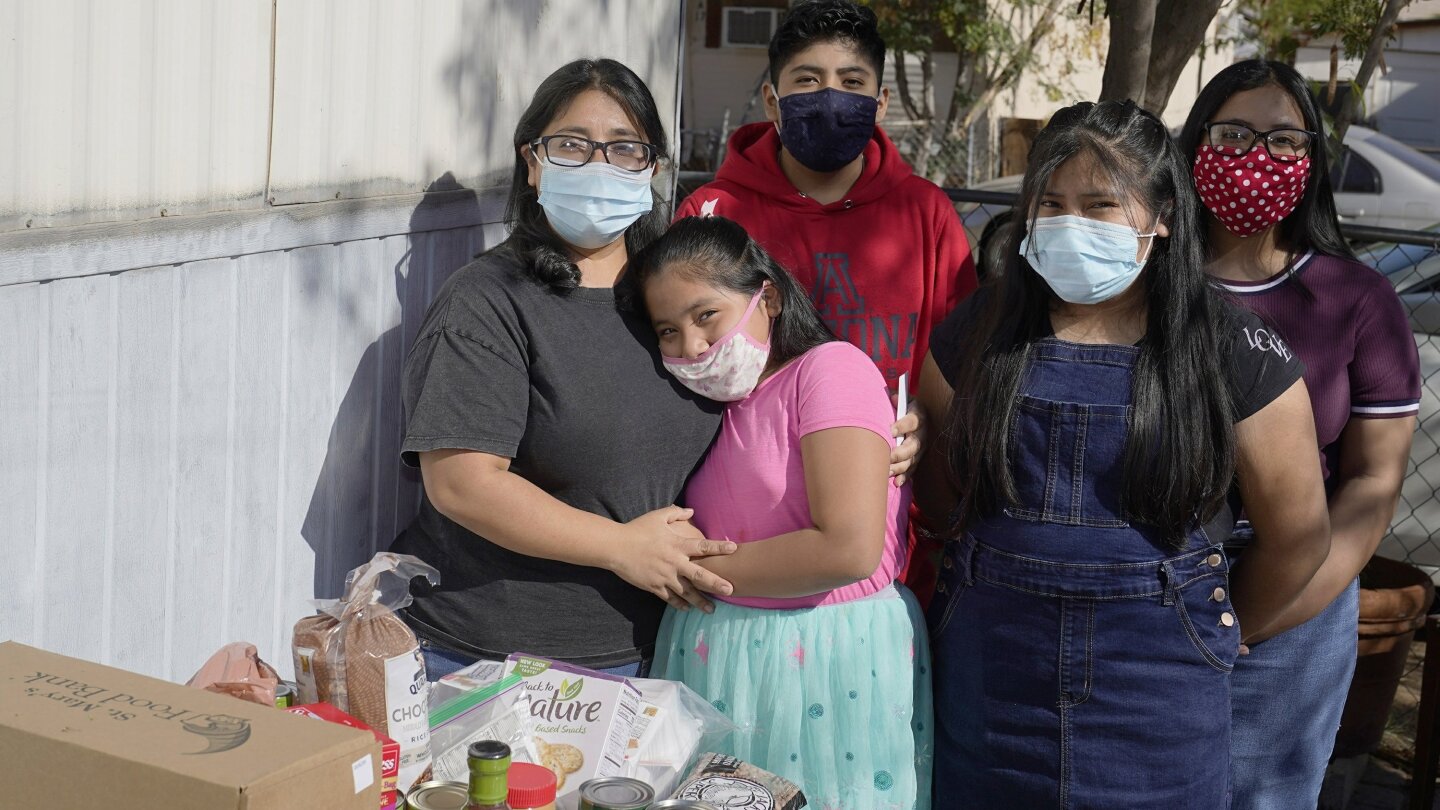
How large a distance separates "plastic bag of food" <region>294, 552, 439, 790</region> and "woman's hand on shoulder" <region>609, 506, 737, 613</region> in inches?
17.9

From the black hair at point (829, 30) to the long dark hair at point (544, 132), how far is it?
542 millimetres

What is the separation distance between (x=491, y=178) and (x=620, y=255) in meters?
0.80

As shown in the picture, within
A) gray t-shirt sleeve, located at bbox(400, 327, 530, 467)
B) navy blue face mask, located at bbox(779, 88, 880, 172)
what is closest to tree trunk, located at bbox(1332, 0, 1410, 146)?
navy blue face mask, located at bbox(779, 88, 880, 172)

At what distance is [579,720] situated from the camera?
7.43 feet

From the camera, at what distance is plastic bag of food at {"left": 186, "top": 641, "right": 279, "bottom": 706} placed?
2.11m

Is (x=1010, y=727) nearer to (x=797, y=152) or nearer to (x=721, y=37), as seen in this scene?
(x=797, y=152)

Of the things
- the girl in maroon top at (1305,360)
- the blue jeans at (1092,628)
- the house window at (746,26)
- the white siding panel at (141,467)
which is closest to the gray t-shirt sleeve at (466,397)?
the white siding panel at (141,467)

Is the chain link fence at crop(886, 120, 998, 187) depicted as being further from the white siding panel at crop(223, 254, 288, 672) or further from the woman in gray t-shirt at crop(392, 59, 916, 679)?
the white siding panel at crop(223, 254, 288, 672)

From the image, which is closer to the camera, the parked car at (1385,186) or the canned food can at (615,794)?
the canned food can at (615,794)

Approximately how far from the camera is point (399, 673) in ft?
7.13

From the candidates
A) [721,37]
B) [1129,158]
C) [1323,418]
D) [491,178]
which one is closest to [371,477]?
[491,178]

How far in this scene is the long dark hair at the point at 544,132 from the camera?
8.84 feet

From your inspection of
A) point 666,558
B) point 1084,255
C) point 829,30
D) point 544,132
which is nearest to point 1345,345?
point 1084,255

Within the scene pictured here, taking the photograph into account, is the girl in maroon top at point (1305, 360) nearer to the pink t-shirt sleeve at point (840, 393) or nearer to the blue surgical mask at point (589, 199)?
the pink t-shirt sleeve at point (840, 393)
